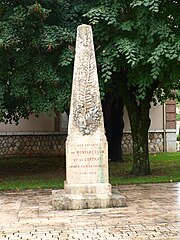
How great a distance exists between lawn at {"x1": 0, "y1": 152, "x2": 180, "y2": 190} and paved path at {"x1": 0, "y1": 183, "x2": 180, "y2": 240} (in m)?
2.55

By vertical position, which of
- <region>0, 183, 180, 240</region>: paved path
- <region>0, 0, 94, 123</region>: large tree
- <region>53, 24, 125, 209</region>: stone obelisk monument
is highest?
<region>0, 0, 94, 123</region>: large tree

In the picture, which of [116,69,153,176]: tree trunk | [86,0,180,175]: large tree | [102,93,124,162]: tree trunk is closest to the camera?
[86,0,180,175]: large tree

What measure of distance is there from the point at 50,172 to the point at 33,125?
7.29 m

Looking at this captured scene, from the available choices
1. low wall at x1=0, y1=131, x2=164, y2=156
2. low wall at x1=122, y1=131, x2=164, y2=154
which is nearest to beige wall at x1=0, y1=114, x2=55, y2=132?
low wall at x1=0, y1=131, x2=164, y2=156

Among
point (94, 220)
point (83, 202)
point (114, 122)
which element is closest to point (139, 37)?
point (83, 202)

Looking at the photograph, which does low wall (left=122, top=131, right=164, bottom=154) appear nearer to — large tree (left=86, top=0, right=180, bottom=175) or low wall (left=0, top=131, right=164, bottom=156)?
low wall (left=0, top=131, right=164, bottom=156)

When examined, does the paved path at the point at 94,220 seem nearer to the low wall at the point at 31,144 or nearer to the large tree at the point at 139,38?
the large tree at the point at 139,38

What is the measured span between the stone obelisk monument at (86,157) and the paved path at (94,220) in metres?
0.27

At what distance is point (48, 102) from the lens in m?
12.8

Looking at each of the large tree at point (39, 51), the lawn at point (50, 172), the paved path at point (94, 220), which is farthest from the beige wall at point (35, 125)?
the paved path at point (94, 220)

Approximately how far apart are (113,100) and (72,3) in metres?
6.48

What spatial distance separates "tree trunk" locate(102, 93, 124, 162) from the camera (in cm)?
1936

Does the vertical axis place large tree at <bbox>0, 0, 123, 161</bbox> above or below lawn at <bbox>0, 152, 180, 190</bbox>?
above

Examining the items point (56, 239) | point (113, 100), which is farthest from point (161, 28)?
point (113, 100)
